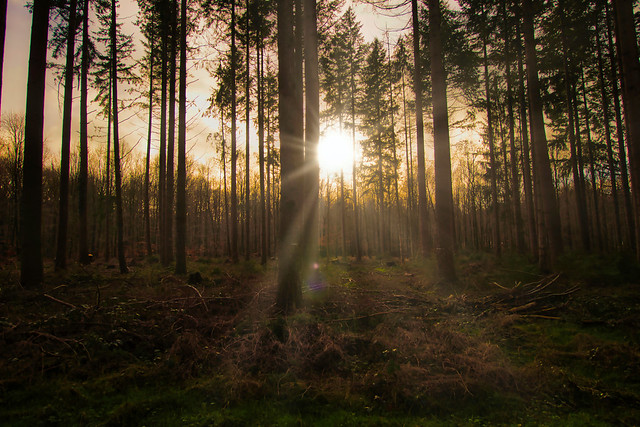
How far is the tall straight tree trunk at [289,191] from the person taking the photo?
217 inches

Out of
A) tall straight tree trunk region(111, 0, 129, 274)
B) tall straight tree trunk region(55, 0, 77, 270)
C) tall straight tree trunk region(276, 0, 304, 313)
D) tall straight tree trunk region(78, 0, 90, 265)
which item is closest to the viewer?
tall straight tree trunk region(276, 0, 304, 313)

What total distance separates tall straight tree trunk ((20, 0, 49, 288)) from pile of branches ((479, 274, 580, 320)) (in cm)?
1148

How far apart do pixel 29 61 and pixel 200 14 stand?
7.64 m

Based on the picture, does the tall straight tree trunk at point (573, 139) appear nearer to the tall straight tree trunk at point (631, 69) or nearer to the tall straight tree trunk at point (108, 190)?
the tall straight tree trunk at point (631, 69)

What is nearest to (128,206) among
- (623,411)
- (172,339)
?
(172,339)

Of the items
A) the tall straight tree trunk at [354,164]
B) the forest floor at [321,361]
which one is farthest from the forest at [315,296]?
the tall straight tree trunk at [354,164]

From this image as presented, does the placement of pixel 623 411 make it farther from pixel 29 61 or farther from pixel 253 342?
pixel 29 61

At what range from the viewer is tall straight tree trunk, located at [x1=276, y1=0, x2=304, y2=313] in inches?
217

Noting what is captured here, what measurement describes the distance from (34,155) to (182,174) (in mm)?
4053

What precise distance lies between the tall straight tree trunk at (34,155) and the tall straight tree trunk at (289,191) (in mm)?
7310

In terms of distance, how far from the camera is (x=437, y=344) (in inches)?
169

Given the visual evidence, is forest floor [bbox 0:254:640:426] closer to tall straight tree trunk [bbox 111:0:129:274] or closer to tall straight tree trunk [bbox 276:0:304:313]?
tall straight tree trunk [bbox 276:0:304:313]

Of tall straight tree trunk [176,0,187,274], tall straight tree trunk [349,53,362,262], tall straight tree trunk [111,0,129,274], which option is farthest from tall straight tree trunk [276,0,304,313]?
tall straight tree trunk [349,53,362,262]

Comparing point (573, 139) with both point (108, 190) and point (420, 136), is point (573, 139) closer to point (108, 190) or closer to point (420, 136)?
point (420, 136)
